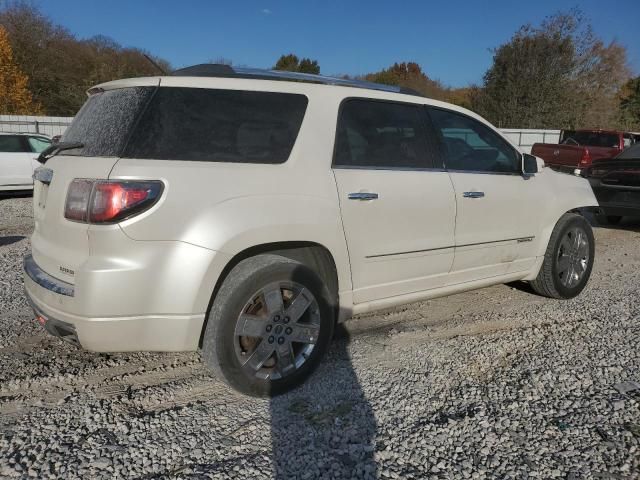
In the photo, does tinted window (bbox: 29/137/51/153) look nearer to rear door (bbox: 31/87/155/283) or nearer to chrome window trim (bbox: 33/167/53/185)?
chrome window trim (bbox: 33/167/53/185)

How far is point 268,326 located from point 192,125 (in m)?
1.18

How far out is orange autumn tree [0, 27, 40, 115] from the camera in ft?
85.9

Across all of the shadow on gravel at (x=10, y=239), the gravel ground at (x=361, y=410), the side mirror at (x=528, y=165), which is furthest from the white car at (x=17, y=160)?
the side mirror at (x=528, y=165)

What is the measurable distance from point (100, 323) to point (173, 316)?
1.15 feet

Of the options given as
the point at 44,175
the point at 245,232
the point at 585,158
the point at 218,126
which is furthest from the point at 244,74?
the point at 585,158

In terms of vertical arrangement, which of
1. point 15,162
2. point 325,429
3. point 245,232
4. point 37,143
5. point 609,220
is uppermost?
point 37,143

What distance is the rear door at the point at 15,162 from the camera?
11.5 meters

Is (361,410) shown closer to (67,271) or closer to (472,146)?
(67,271)

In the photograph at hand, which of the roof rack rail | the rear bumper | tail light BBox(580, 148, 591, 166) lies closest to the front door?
the roof rack rail

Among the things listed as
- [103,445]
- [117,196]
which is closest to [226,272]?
[117,196]

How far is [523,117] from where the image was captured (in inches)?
1137

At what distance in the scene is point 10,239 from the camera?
23.6 feet

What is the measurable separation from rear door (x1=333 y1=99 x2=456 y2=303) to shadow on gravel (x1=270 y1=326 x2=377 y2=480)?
0.60 meters

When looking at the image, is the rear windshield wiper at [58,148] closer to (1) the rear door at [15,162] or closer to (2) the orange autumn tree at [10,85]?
(1) the rear door at [15,162]
